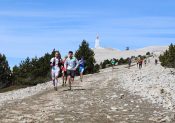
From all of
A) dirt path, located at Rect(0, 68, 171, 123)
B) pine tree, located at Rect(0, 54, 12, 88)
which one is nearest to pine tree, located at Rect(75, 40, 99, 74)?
pine tree, located at Rect(0, 54, 12, 88)

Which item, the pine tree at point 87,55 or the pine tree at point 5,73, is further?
the pine tree at point 5,73

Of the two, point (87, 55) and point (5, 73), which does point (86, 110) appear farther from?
point (5, 73)

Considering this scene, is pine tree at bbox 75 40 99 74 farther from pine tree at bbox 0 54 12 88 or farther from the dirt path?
the dirt path

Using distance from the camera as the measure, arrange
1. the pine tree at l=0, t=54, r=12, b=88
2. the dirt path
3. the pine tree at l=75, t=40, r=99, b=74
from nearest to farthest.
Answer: the dirt path, the pine tree at l=75, t=40, r=99, b=74, the pine tree at l=0, t=54, r=12, b=88

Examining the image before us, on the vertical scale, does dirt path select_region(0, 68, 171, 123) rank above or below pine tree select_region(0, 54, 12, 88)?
below

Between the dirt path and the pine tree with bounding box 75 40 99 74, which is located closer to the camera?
the dirt path

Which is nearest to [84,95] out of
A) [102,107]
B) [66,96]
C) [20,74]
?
[66,96]

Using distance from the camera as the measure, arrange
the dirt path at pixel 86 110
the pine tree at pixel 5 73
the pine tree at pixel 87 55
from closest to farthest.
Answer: the dirt path at pixel 86 110
the pine tree at pixel 87 55
the pine tree at pixel 5 73

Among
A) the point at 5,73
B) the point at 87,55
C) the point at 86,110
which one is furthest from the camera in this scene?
the point at 5,73

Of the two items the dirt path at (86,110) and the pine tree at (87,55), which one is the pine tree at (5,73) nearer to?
the pine tree at (87,55)

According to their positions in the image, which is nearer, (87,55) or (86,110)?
(86,110)

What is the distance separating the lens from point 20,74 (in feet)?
324

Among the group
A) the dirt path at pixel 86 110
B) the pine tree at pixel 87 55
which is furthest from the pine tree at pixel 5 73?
the dirt path at pixel 86 110

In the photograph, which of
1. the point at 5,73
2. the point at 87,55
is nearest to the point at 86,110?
the point at 87,55
